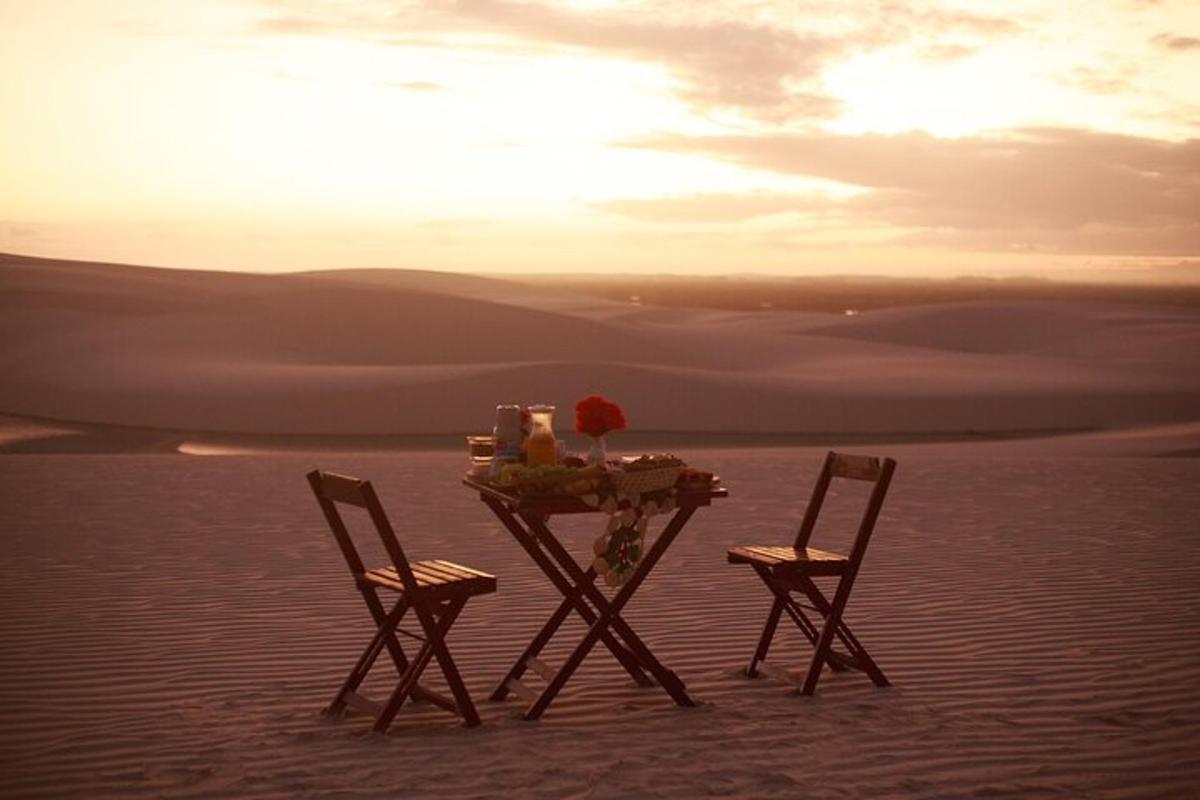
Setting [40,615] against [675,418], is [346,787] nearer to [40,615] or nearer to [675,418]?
[40,615]

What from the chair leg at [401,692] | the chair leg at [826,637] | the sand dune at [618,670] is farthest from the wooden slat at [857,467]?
the chair leg at [401,692]

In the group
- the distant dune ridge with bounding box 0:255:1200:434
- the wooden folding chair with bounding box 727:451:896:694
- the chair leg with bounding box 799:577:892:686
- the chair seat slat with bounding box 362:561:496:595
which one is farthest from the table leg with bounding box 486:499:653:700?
the distant dune ridge with bounding box 0:255:1200:434

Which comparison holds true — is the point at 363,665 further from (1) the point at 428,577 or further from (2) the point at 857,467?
(2) the point at 857,467

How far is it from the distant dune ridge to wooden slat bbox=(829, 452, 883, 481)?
1563cm

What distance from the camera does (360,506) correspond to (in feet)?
19.7

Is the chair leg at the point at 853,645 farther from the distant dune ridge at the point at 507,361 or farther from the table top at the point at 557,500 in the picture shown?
Answer: the distant dune ridge at the point at 507,361

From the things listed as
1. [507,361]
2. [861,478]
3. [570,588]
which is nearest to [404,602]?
[570,588]

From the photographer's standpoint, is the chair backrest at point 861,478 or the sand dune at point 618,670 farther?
the chair backrest at point 861,478

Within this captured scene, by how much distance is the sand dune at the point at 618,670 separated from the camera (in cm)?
542

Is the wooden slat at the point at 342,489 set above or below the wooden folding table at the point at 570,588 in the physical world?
above

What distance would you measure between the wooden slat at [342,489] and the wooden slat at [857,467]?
2178mm

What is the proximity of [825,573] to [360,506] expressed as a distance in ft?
7.05

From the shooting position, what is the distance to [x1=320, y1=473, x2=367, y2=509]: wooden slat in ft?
19.0

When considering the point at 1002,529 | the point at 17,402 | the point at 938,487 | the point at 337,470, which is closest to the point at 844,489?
the point at 938,487
